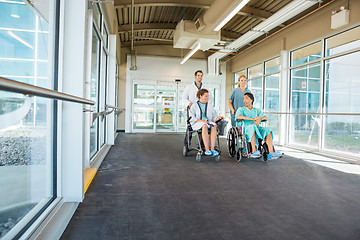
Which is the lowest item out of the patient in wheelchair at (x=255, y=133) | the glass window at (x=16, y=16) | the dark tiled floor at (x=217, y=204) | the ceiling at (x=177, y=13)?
the dark tiled floor at (x=217, y=204)

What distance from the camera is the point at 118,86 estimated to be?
9.52 meters

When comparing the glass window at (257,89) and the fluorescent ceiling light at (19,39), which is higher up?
the glass window at (257,89)

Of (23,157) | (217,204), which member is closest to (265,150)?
(217,204)

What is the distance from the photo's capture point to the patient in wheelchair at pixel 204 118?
3.88m

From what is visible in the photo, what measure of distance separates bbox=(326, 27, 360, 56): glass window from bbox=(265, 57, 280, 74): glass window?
1.90 metres

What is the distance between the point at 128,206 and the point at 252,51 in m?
7.84

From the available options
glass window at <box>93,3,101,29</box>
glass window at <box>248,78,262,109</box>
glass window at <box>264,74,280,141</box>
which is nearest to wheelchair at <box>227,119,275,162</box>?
glass window at <box>93,3,101,29</box>

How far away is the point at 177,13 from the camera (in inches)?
276

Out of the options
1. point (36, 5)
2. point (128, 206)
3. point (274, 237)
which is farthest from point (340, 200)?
point (36, 5)

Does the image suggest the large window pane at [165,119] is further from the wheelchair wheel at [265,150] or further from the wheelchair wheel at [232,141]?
the wheelchair wheel at [265,150]

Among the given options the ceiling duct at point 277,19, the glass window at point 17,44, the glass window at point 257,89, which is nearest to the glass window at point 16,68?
the glass window at point 17,44

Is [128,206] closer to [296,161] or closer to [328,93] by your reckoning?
[296,161]

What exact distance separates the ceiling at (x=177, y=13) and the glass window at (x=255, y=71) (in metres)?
1.33

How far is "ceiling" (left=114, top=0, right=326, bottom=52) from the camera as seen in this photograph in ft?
19.1
